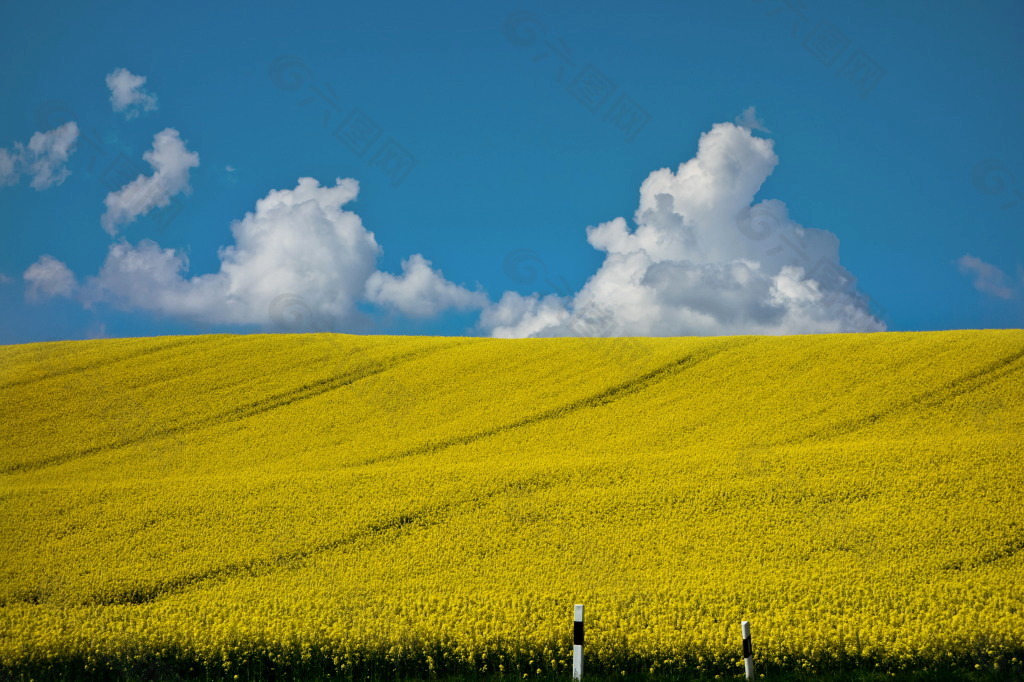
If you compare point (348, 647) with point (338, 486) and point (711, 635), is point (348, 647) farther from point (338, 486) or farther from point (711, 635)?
point (338, 486)

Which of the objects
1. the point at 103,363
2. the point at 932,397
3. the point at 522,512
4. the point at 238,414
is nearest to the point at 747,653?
the point at 522,512

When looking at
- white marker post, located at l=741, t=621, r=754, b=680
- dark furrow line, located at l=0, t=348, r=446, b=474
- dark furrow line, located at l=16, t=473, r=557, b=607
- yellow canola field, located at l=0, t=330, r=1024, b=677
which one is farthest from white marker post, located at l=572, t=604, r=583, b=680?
dark furrow line, located at l=0, t=348, r=446, b=474

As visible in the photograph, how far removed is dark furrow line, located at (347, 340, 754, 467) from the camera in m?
21.2

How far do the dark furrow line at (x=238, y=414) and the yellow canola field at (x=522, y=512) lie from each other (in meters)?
0.10

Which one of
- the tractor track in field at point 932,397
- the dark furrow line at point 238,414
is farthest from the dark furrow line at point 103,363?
the tractor track in field at point 932,397

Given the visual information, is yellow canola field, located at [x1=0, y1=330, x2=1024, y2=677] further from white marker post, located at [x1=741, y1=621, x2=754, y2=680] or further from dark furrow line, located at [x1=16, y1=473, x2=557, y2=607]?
white marker post, located at [x1=741, y1=621, x2=754, y2=680]

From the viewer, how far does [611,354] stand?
1233 inches

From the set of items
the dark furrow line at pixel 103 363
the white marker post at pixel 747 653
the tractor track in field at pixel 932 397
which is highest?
the dark furrow line at pixel 103 363

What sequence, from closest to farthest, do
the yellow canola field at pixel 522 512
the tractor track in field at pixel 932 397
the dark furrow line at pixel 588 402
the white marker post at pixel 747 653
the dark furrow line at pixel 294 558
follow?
the white marker post at pixel 747 653
the yellow canola field at pixel 522 512
the dark furrow line at pixel 294 558
the tractor track in field at pixel 932 397
the dark furrow line at pixel 588 402

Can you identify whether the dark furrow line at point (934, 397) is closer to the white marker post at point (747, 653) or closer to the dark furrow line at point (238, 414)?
the white marker post at point (747, 653)

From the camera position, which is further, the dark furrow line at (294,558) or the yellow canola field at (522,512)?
the dark furrow line at (294,558)

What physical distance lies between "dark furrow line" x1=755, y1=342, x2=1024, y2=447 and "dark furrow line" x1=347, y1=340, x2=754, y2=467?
716 centimetres

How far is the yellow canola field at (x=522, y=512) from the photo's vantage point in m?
9.88

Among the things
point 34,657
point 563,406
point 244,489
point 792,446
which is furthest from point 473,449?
point 34,657
